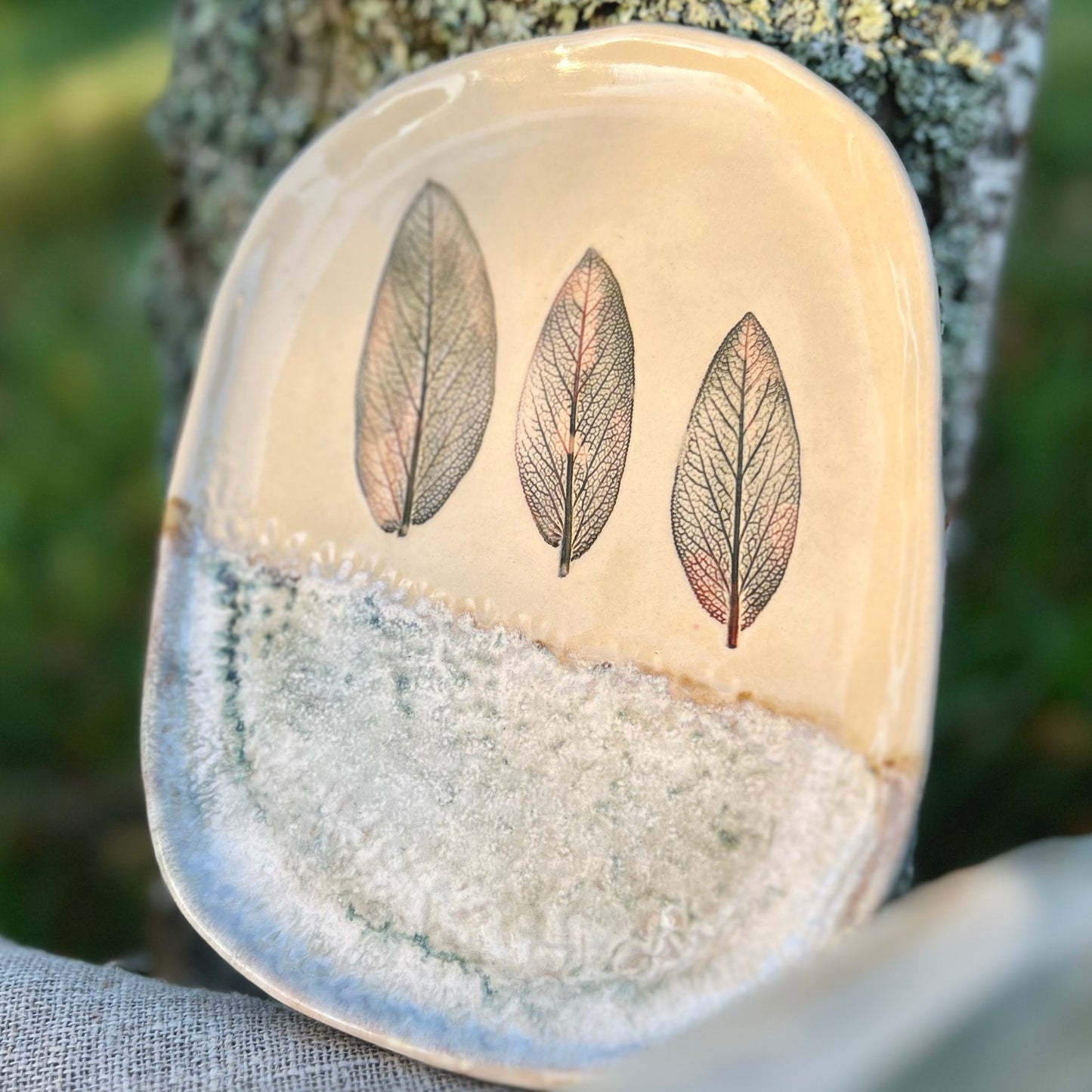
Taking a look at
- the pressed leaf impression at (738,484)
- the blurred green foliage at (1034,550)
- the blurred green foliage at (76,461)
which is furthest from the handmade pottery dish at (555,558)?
the blurred green foliage at (76,461)

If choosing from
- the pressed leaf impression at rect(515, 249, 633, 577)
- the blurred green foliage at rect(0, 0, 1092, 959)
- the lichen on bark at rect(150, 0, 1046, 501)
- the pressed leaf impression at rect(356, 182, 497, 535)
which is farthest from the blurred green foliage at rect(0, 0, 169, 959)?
the pressed leaf impression at rect(515, 249, 633, 577)

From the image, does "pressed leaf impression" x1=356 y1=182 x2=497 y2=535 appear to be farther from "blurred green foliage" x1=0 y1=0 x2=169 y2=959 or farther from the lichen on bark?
"blurred green foliage" x1=0 y1=0 x2=169 y2=959

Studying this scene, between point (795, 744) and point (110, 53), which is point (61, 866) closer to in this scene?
point (795, 744)

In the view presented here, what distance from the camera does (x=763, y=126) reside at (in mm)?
622

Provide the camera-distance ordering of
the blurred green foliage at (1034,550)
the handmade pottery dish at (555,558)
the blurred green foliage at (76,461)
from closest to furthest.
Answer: the handmade pottery dish at (555,558)
the blurred green foliage at (1034,550)
the blurred green foliage at (76,461)

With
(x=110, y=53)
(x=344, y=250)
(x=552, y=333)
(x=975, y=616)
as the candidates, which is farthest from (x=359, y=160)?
(x=110, y=53)

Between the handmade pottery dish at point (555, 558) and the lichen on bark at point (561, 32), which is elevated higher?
the lichen on bark at point (561, 32)

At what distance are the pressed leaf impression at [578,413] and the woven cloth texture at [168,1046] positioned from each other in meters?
0.36

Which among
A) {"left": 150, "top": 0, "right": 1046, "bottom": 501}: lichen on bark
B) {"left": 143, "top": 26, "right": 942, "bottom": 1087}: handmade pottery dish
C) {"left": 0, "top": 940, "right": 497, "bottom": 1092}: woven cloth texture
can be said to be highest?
{"left": 150, "top": 0, "right": 1046, "bottom": 501}: lichen on bark

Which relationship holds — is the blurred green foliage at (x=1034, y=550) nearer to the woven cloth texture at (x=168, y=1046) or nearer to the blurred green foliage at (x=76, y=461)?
the woven cloth texture at (x=168, y=1046)

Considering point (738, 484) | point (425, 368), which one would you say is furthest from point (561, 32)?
point (738, 484)

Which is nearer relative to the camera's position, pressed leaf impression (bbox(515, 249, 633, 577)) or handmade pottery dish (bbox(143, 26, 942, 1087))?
handmade pottery dish (bbox(143, 26, 942, 1087))

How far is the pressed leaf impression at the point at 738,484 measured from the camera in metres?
0.61

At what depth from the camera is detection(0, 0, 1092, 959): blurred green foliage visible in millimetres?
1224
